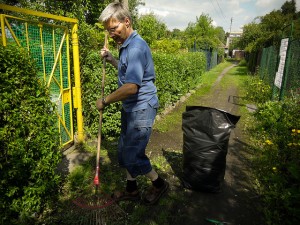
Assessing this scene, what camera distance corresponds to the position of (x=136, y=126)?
277 centimetres

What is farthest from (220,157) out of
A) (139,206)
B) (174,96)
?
(174,96)

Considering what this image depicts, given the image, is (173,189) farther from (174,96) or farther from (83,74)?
(174,96)

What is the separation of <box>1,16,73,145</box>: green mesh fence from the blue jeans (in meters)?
1.37

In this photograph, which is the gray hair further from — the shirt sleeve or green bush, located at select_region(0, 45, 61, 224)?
green bush, located at select_region(0, 45, 61, 224)

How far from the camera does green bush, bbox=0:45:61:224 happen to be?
7.68 feet

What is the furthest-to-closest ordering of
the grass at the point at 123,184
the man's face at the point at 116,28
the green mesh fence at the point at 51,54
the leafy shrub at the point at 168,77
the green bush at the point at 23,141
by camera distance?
the leafy shrub at the point at 168,77, the green mesh fence at the point at 51,54, the grass at the point at 123,184, the man's face at the point at 116,28, the green bush at the point at 23,141

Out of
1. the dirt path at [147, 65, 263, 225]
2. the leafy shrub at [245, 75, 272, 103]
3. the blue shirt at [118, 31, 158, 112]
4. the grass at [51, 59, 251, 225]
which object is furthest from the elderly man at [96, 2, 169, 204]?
the leafy shrub at [245, 75, 272, 103]

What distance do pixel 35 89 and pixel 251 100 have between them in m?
9.33

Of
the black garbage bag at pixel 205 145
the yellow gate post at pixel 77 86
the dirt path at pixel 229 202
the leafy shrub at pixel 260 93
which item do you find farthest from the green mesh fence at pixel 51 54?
the leafy shrub at pixel 260 93

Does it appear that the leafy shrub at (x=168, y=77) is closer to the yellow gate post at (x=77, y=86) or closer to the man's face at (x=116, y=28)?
the yellow gate post at (x=77, y=86)

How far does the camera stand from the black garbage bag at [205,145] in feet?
10.6

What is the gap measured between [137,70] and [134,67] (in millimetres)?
44

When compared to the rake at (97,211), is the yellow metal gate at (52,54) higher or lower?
higher

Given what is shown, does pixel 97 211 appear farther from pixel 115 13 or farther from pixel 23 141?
pixel 115 13
